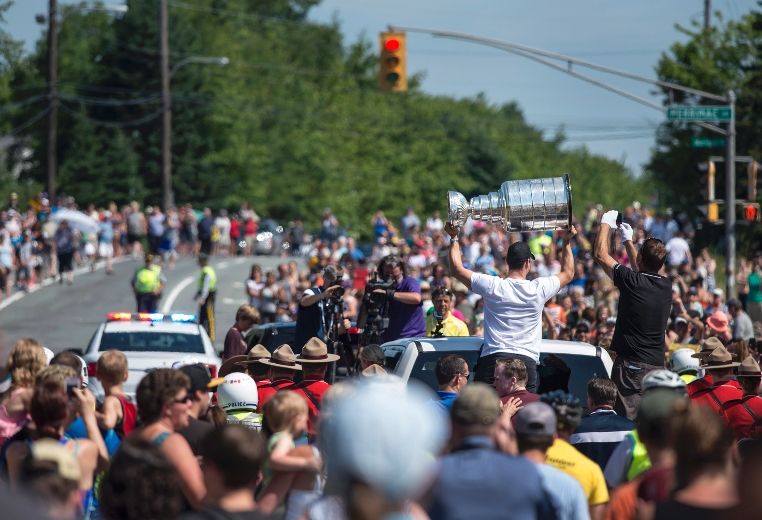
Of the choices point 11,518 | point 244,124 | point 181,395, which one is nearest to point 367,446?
point 11,518

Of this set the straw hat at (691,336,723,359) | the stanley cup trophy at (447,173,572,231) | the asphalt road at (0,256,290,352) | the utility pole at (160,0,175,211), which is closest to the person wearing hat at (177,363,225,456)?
the straw hat at (691,336,723,359)

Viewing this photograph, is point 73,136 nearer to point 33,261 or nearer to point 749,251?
point 33,261

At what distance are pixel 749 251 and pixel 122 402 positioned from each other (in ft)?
109

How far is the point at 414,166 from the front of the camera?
88.9 m

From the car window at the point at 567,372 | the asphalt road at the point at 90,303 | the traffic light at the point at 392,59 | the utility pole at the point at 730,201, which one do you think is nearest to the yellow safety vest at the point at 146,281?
the asphalt road at the point at 90,303

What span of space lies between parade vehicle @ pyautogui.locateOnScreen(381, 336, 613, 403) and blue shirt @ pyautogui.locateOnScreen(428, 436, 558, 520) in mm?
4889

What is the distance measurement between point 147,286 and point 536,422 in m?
21.6

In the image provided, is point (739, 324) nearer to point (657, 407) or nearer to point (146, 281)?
point (146, 281)

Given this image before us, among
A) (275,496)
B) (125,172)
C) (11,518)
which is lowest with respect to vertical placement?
(275,496)

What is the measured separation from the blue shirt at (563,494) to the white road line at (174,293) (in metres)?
28.0

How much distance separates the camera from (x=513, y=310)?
10477 millimetres

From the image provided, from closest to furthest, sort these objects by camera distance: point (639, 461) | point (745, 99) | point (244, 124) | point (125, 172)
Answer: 1. point (639, 461)
2. point (745, 99)
3. point (125, 172)
4. point (244, 124)

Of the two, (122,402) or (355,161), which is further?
Result: (355,161)

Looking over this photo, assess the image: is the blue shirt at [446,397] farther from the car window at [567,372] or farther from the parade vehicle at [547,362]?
the car window at [567,372]
